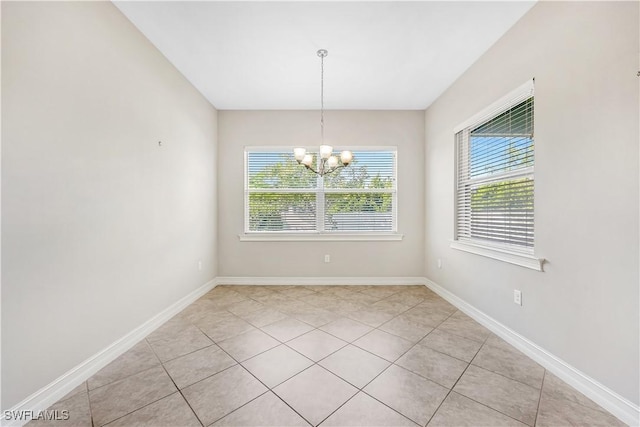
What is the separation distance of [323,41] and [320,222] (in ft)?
7.63

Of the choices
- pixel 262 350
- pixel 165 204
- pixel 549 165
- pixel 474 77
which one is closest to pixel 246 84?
pixel 165 204

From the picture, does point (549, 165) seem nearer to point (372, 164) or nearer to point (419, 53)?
point (419, 53)

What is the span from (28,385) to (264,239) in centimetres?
260

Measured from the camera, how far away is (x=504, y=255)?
7.20 ft

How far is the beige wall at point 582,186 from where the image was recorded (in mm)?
1354

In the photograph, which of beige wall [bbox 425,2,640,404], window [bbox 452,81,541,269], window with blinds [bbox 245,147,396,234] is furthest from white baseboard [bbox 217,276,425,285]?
beige wall [bbox 425,2,640,404]

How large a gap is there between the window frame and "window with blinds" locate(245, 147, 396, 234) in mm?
15

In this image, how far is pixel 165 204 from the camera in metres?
2.56

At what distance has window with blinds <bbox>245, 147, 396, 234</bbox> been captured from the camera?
12.5 feet

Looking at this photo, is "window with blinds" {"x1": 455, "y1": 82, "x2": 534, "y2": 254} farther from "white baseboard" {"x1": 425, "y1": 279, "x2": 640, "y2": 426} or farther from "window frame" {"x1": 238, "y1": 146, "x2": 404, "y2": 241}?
"window frame" {"x1": 238, "y1": 146, "x2": 404, "y2": 241}

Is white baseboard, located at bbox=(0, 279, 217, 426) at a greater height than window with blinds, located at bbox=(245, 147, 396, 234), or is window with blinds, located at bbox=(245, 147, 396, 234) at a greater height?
window with blinds, located at bbox=(245, 147, 396, 234)

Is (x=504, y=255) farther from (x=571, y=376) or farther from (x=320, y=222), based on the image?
(x=320, y=222)

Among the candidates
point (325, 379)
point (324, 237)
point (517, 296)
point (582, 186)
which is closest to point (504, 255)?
point (517, 296)

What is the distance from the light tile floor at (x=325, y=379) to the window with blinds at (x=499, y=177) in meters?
0.94
